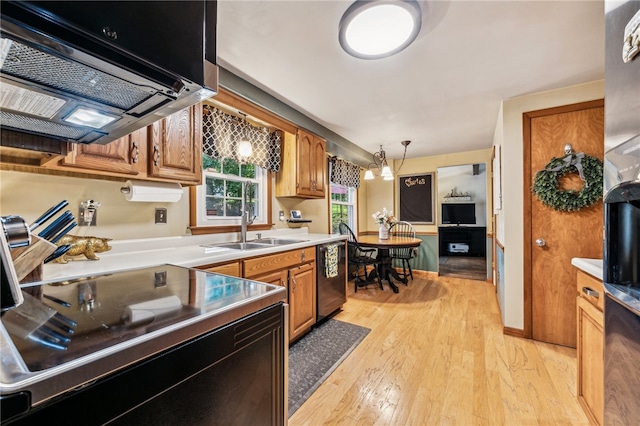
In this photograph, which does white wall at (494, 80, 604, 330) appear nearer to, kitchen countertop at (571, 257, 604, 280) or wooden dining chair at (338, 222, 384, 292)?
kitchen countertop at (571, 257, 604, 280)

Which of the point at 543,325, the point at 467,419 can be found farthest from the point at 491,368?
the point at 543,325

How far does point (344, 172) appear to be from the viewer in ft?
14.5

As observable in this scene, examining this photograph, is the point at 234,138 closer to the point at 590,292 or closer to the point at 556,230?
the point at 590,292

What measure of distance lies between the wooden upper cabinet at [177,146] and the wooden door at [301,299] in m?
1.13

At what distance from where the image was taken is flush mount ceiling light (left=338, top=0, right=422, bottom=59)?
1360 millimetres

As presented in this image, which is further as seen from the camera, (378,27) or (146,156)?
(146,156)

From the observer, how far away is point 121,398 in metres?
0.53

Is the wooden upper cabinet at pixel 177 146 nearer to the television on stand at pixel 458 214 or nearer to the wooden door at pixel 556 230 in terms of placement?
the wooden door at pixel 556 230

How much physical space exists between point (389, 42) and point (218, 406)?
1.93 metres

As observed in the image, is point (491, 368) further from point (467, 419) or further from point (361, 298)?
point (361, 298)

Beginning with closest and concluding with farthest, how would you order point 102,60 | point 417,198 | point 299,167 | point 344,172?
1. point 102,60
2. point 299,167
3. point 344,172
4. point 417,198

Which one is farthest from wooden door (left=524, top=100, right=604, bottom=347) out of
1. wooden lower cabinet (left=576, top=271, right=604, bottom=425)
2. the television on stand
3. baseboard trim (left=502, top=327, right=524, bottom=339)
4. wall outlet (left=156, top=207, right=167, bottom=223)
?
the television on stand

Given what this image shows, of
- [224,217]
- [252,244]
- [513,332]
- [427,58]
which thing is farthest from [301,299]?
[427,58]

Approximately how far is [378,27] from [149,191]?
174 centimetres
